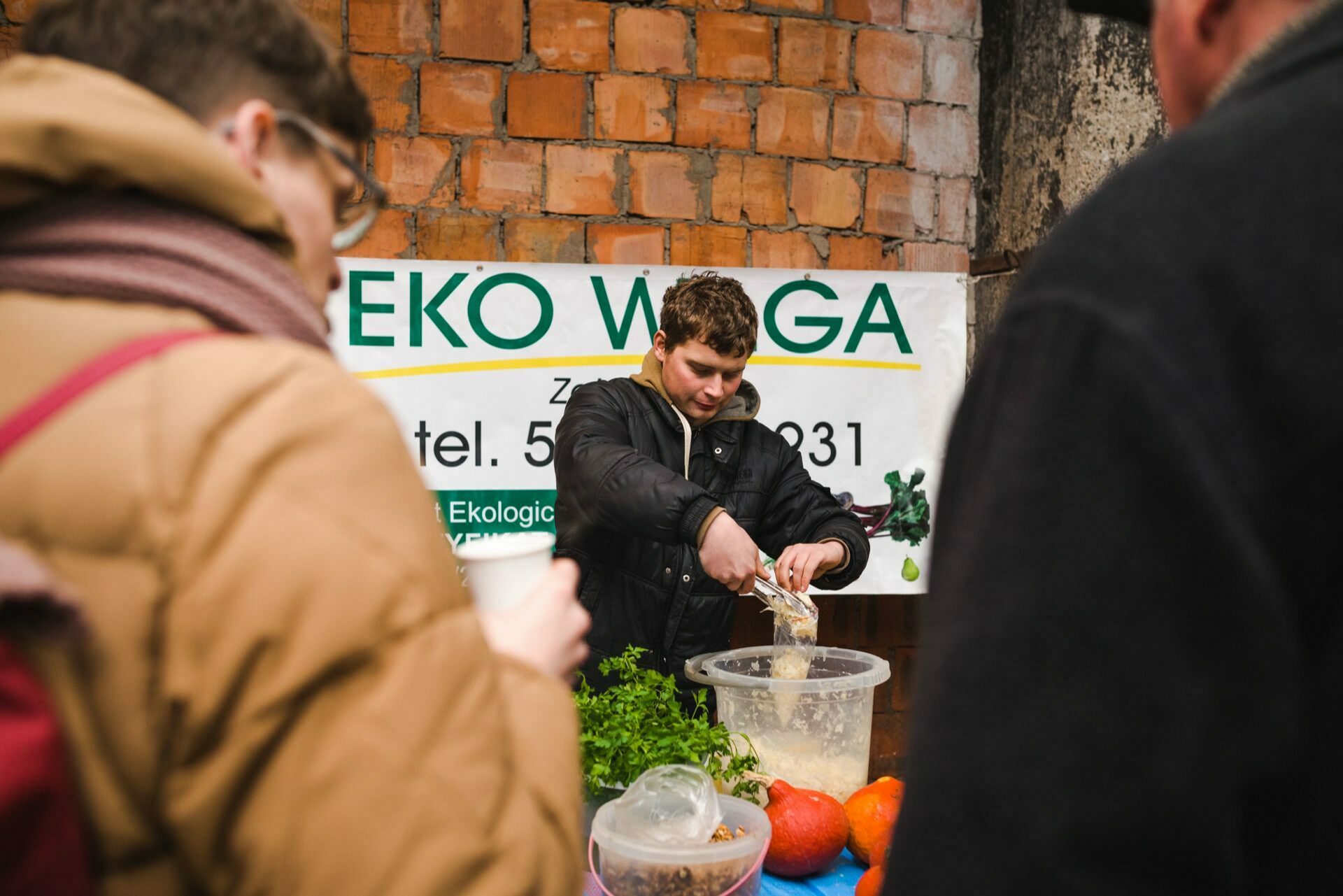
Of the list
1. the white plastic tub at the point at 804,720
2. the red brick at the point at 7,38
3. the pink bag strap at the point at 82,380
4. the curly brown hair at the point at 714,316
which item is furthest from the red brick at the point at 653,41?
the pink bag strap at the point at 82,380

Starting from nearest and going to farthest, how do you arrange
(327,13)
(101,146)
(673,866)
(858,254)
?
(101,146) → (673,866) → (327,13) → (858,254)

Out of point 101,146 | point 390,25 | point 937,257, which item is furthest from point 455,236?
point 101,146

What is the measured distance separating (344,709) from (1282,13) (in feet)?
2.11

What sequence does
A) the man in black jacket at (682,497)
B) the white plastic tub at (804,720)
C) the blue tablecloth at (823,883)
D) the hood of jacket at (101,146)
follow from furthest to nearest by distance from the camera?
the man in black jacket at (682,497), the white plastic tub at (804,720), the blue tablecloth at (823,883), the hood of jacket at (101,146)

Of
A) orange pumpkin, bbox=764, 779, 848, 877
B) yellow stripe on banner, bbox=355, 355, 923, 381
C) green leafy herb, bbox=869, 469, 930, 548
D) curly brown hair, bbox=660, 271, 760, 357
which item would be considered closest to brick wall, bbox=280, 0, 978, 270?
yellow stripe on banner, bbox=355, 355, 923, 381

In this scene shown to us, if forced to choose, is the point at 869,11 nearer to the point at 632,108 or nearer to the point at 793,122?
the point at 793,122

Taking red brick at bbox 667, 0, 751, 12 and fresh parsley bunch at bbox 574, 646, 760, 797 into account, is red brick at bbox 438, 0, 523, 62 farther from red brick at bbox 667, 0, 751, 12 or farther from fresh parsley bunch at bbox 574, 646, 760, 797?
fresh parsley bunch at bbox 574, 646, 760, 797

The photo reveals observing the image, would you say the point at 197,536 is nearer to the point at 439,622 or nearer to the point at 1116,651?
the point at 439,622

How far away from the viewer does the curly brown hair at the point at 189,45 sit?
27.0 inches

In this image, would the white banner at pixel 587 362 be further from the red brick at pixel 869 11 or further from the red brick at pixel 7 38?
the red brick at pixel 7 38

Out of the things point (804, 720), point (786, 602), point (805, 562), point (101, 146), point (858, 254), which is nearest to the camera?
point (101, 146)

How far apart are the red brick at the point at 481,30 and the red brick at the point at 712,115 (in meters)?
0.50

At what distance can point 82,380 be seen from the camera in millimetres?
547

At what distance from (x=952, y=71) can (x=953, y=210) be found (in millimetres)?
437
